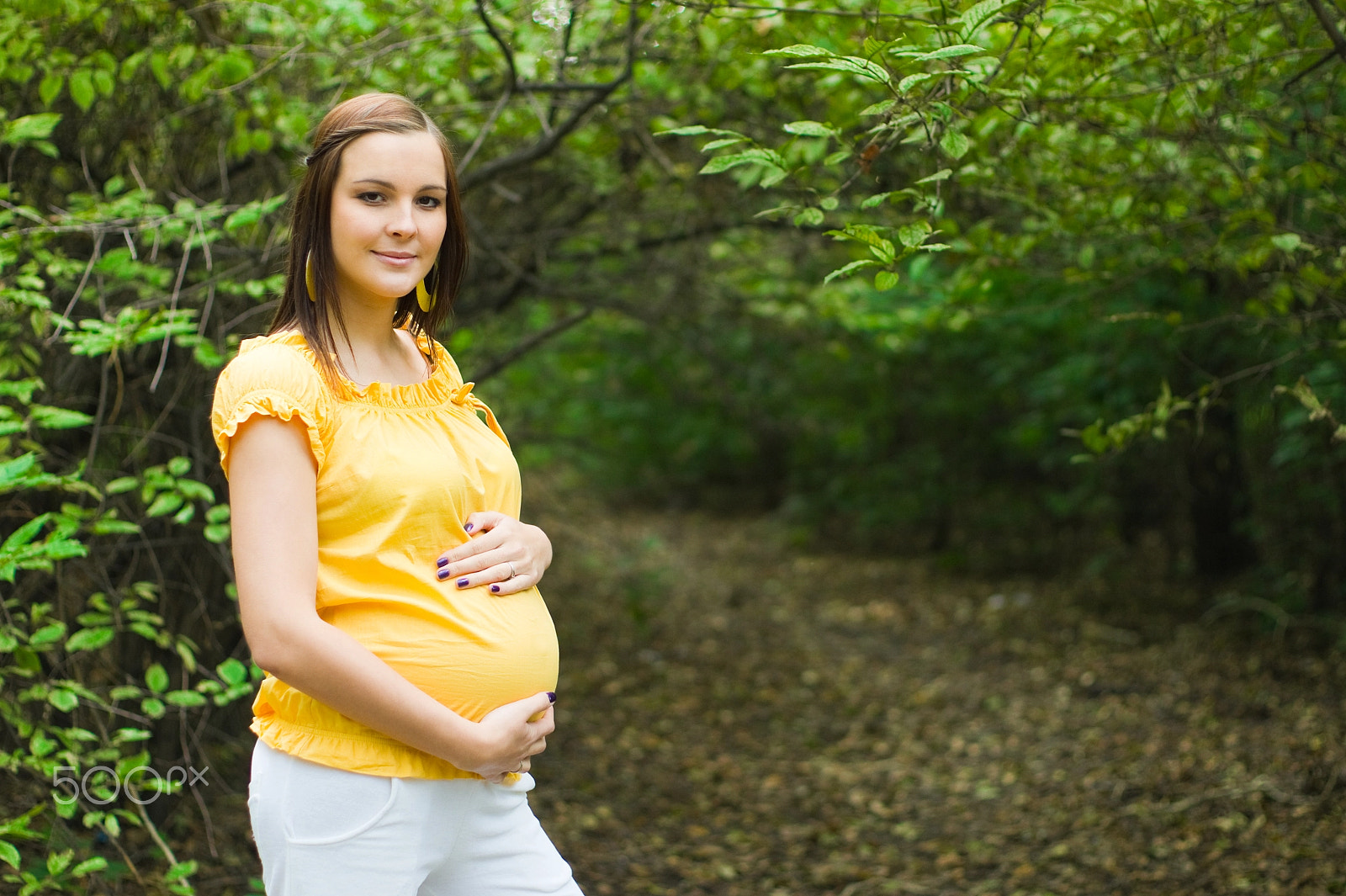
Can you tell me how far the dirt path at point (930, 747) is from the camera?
3.43 metres

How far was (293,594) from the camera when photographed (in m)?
1.20

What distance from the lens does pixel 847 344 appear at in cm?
781

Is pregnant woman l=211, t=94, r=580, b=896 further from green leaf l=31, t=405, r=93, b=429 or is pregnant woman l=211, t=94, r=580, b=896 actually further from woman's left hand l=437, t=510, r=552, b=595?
green leaf l=31, t=405, r=93, b=429

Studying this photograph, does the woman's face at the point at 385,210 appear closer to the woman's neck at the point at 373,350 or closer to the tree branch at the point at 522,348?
the woman's neck at the point at 373,350

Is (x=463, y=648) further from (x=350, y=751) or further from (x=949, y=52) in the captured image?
(x=949, y=52)

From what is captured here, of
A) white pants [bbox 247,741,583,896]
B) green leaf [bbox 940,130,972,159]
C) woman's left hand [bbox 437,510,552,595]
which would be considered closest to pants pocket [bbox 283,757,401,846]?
white pants [bbox 247,741,583,896]

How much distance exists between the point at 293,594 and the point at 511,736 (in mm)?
345

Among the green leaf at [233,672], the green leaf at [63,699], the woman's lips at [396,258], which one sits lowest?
the green leaf at [63,699]

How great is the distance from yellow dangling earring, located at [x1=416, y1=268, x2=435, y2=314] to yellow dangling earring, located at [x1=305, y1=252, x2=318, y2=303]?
188 millimetres

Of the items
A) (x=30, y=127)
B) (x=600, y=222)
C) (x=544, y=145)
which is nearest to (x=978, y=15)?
(x=544, y=145)

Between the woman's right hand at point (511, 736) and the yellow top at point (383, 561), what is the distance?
2 centimetres

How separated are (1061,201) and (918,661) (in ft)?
12.1

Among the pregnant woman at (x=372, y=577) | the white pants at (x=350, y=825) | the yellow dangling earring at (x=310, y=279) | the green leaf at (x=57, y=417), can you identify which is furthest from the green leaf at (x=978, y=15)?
the green leaf at (x=57, y=417)

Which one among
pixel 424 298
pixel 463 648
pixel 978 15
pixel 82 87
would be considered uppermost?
pixel 978 15
